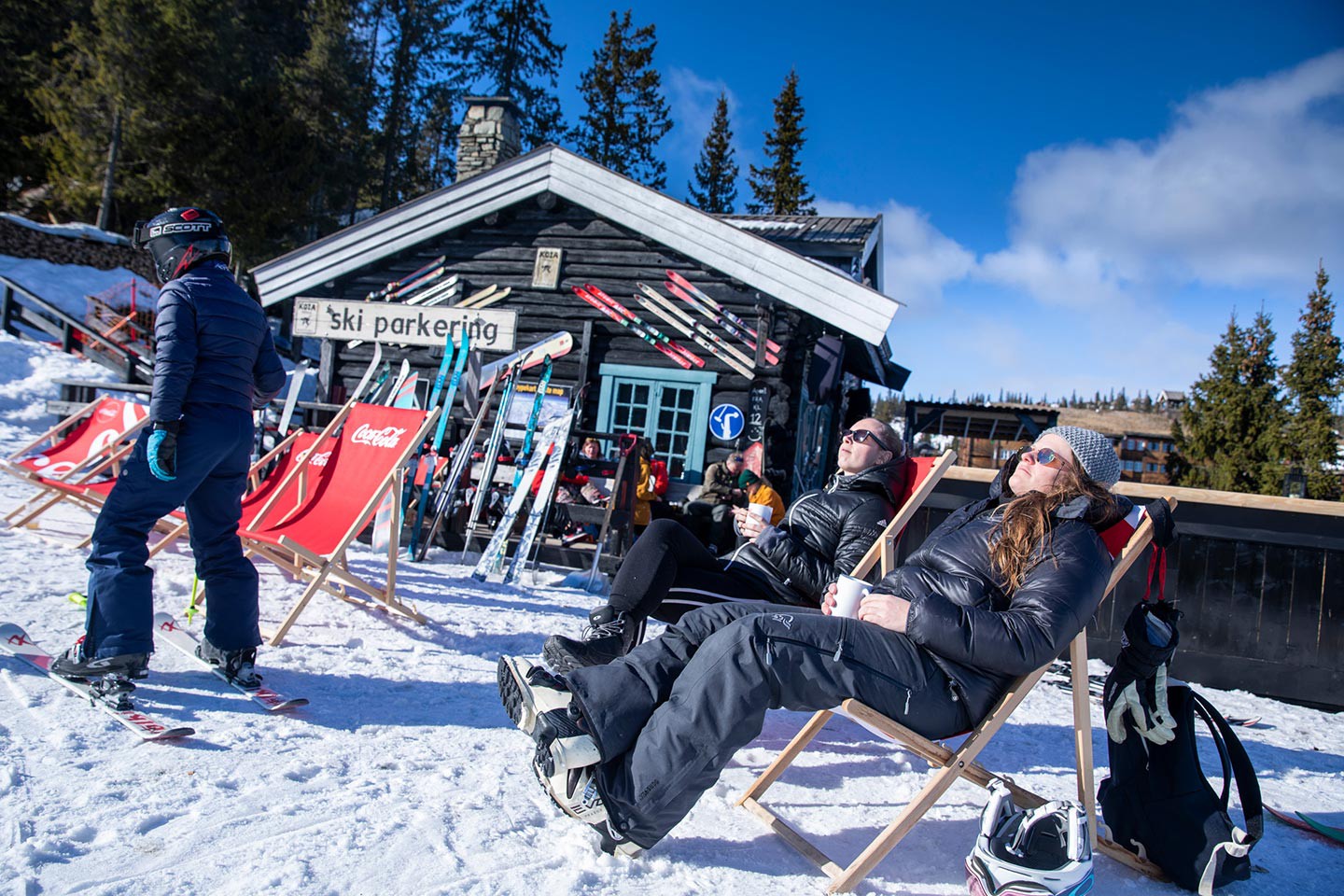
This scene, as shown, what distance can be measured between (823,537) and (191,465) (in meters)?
2.40

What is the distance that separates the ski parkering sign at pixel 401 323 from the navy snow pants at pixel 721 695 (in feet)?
24.0

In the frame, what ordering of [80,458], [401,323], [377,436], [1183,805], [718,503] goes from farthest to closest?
[401,323] → [718,503] → [80,458] → [377,436] → [1183,805]

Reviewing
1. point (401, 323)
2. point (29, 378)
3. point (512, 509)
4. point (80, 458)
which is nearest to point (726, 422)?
point (512, 509)

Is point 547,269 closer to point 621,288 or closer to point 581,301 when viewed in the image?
point 581,301

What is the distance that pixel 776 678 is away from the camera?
1.89m

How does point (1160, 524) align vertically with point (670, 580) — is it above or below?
above

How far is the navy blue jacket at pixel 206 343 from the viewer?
270 cm

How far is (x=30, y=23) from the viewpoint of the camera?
20.7 metres

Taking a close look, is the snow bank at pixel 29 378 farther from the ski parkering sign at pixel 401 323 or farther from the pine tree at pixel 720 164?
the pine tree at pixel 720 164

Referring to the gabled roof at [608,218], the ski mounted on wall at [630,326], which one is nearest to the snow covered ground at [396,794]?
the gabled roof at [608,218]

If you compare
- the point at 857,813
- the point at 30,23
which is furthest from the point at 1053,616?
the point at 30,23

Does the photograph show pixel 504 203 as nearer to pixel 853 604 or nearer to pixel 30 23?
pixel 853 604

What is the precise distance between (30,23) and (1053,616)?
2872cm

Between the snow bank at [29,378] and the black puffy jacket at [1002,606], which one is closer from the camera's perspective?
the black puffy jacket at [1002,606]
